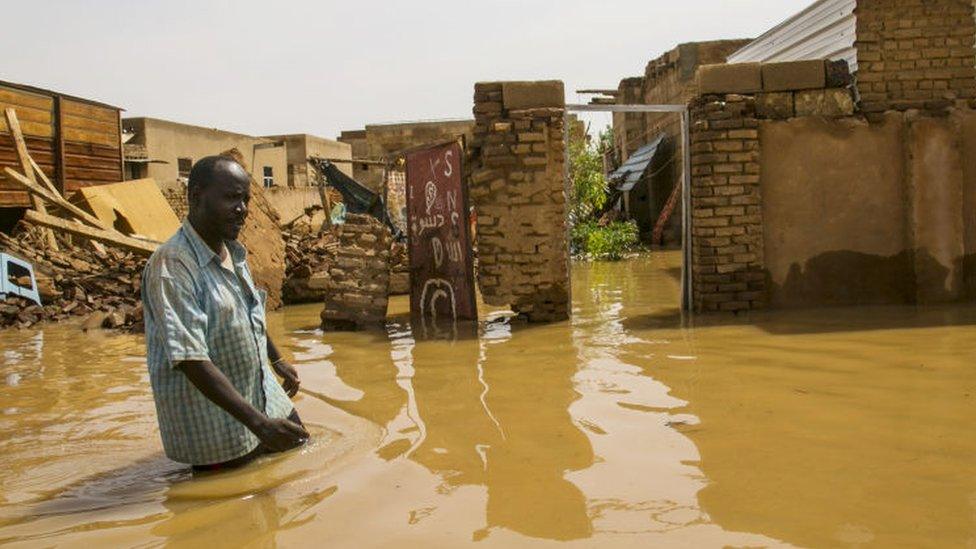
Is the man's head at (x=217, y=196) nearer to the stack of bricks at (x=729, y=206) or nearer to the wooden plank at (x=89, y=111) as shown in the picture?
the stack of bricks at (x=729, y=206)

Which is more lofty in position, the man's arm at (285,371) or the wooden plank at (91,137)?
the wooden plank at (91,137)

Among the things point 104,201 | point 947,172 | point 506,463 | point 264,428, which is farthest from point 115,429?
point 104,201

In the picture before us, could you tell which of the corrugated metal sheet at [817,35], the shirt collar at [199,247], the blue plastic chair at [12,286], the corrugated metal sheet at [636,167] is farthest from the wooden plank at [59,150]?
the shirt collar at [199,247]

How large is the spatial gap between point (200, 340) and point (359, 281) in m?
5.09

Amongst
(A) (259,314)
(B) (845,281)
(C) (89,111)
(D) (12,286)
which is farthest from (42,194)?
(A) (259,314)

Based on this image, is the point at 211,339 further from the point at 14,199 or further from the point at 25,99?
the point at 25,99

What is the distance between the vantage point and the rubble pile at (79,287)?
9.64 m

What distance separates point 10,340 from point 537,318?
5.34 meters

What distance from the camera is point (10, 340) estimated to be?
8586 mm

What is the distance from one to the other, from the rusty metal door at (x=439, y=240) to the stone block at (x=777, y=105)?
266 centimetres

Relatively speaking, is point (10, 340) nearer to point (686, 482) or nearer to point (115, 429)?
point (115, 429)

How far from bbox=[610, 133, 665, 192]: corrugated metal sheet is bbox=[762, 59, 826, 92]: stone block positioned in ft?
36.8

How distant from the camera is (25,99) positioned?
1591cm

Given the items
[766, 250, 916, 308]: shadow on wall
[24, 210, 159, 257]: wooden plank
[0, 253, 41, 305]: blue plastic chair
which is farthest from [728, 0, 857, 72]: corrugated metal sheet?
[0, 253, 41, 305]: blue plastic chair
